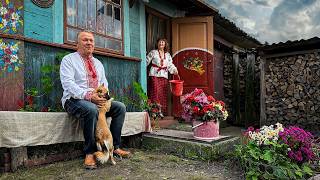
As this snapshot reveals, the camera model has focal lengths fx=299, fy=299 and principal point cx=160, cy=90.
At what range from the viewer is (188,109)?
4168 millimetres

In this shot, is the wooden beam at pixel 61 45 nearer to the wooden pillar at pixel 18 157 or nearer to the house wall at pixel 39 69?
the house wall at pixel 39 69

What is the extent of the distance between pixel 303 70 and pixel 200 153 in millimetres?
4276

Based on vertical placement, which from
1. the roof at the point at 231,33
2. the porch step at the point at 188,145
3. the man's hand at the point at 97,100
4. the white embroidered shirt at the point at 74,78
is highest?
the roof at the point at 231,33

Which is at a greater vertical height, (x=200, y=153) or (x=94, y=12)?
(x=94, y=12)

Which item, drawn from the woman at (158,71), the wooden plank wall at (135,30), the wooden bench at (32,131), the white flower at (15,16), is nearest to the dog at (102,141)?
the wooden bench at (32,131)

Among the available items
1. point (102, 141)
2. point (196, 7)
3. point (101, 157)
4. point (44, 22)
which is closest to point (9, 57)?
point (44, 22)

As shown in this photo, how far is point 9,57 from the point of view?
3.52 meters

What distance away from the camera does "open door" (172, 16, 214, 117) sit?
6.52 m

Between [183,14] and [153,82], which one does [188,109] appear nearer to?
[153,82]

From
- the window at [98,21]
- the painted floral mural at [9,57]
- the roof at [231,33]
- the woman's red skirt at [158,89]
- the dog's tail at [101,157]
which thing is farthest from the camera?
the roof at [231,33]

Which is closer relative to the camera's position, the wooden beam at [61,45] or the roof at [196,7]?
the wooden beam at [61,45]

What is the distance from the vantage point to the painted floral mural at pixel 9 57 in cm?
347

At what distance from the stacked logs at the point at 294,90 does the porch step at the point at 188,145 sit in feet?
10.5

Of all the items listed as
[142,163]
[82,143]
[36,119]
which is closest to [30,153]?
[36,119]
